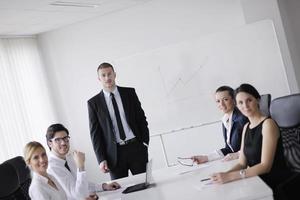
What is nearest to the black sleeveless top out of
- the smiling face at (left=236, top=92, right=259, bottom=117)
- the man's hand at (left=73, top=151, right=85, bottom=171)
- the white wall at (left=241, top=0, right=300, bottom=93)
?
the smiling face at (left=236, top=92, right=259, bottom=117)

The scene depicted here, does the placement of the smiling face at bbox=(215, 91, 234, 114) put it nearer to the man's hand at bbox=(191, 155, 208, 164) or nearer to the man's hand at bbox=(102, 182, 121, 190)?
the man's hand at bbox=(191, 155, 208, 164)

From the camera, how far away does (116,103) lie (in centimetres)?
438

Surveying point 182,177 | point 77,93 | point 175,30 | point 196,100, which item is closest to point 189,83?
point 196,100

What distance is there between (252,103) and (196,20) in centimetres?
360

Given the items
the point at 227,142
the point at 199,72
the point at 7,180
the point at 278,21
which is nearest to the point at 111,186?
the point at 7,180

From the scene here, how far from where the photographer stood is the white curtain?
5984 mm

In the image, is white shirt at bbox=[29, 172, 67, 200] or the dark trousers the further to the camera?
the dark trousers

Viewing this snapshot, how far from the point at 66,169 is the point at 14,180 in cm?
38

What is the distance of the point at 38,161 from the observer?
3.10 meters

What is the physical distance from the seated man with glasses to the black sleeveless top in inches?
40.8

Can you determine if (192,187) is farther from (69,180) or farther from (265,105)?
(265,105)

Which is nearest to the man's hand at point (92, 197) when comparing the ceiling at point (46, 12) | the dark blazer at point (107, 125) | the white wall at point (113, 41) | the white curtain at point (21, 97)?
the dark blazer at point (107, 125)

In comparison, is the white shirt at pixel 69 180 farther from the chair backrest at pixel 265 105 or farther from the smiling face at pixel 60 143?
the chair backrest at pixel 265 105

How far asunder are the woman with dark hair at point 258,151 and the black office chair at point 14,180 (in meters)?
1.47
